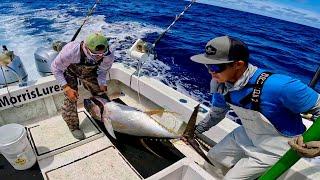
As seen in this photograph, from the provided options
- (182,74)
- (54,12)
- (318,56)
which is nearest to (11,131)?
(182,74)

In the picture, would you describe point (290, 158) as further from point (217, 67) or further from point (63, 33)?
point (63, 33)

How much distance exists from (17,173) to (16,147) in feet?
1.49

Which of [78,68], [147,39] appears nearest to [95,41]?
[78,68]

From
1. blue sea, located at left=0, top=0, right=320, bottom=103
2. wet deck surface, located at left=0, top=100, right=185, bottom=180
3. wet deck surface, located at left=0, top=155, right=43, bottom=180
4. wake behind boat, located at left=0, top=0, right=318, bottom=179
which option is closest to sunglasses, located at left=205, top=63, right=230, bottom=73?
wake behind boat, located at left=0, top=0, right=318, bottom=179

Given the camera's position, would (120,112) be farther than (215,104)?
Yes

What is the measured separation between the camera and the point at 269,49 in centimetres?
1373

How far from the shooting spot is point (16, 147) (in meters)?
2.68

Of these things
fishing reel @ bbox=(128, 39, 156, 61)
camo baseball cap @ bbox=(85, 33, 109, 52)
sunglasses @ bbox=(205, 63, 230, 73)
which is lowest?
fishing reel @ bbox=(128, 39, 156, 61)

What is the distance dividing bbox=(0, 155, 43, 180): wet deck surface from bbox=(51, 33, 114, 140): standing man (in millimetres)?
640

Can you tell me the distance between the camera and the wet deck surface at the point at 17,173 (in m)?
2.88

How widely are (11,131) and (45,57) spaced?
191 cm

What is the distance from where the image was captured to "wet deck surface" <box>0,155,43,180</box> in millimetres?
2875

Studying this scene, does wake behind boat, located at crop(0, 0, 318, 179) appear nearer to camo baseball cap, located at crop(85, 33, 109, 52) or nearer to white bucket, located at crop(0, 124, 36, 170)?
white bucket, located at crop(0, 124, 36, 170)

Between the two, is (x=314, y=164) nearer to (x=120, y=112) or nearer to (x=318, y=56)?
(x=120, y=112)
